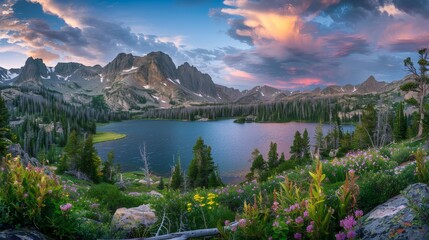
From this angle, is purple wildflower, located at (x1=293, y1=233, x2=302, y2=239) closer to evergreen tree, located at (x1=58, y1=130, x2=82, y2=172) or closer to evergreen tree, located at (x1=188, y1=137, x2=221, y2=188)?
evergreen tree, located at (x1=188, y1=137, x2=221, y2=188)

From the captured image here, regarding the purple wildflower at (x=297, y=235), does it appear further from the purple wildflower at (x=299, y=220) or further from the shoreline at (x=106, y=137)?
the shoreline at (x=106, y=137)

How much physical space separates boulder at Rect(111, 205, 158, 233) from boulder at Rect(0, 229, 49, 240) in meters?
1.99

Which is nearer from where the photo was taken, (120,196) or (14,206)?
(14,206)

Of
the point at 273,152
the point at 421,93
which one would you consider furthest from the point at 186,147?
the point at 421,93

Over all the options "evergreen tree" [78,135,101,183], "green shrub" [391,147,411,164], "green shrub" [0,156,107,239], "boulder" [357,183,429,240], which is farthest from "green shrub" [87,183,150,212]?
"evergreen tree" [78,135,101,183]

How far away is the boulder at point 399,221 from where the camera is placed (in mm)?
4052

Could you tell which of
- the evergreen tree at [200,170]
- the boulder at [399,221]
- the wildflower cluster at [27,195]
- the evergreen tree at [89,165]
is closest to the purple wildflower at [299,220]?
the boulder at [399,221]

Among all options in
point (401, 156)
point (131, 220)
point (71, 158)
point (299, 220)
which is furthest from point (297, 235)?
point (71, 158)

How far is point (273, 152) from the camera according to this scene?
175 ft

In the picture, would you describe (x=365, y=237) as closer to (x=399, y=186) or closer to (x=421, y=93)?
(x=399, y=186)

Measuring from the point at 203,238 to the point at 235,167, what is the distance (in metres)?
64.2

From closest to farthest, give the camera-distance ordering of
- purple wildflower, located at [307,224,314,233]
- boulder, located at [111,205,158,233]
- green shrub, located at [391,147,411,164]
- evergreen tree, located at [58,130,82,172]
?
1. purple wildflower, located at [307,224,314,233]
2. boulder, located at [111,205,158,233]
3. green shrub, located at [391,147,411,164]
4. evergreen tree, located at [58,130,82,172]

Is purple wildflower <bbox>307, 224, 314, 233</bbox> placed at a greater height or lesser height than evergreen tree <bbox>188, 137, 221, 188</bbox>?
greater

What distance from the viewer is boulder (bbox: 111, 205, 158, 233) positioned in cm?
687
